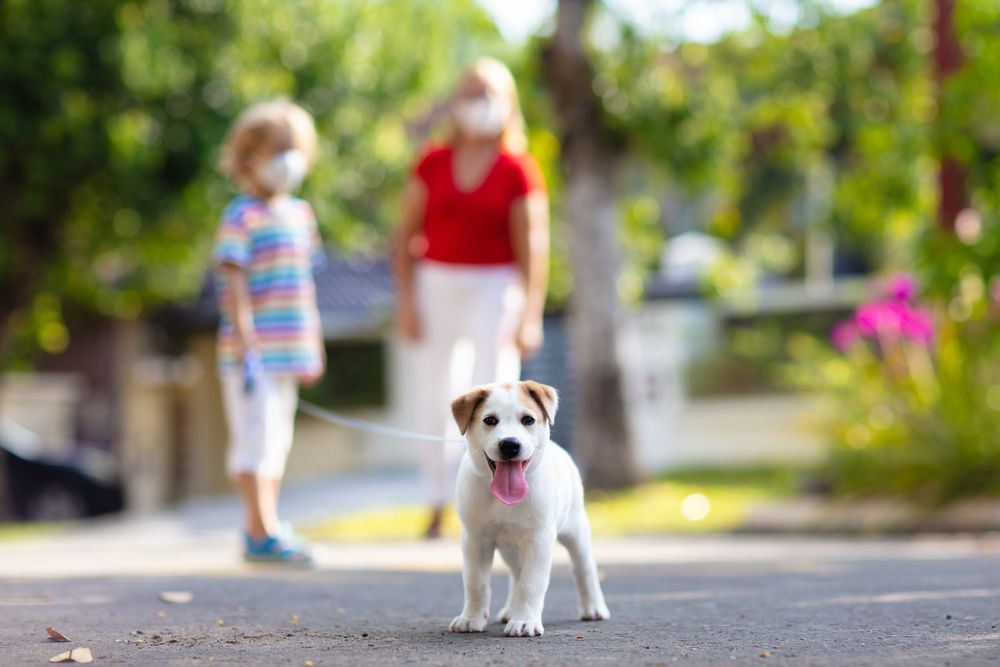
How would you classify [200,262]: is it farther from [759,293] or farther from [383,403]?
[759,293]

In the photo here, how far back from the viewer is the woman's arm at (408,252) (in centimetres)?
719

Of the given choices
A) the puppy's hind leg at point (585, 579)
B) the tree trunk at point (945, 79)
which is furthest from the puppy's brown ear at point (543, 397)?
the tree trunk at point (945, 79)

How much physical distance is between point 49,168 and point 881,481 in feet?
24.5

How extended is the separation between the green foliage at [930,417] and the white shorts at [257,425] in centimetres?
395

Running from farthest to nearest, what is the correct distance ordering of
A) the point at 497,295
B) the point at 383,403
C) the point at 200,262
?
1. the point at 383,403
2. the point at 200,262
3. the point at 497,295

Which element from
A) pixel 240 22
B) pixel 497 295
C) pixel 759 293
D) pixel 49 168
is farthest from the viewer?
pixel 759 293

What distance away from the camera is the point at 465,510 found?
144 inches

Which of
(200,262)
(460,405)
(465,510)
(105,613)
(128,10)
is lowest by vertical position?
(105,613)

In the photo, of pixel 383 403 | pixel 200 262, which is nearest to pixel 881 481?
pixel 200 262

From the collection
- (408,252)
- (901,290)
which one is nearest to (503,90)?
(408,252)

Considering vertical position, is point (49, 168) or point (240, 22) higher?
point (240, 22)

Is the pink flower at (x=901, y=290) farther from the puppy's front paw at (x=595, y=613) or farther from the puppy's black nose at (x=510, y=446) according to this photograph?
the puppy's black nose at (x=510, y=446)

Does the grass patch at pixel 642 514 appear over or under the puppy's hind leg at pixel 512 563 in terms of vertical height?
over

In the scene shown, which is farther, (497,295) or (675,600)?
(497,295)
